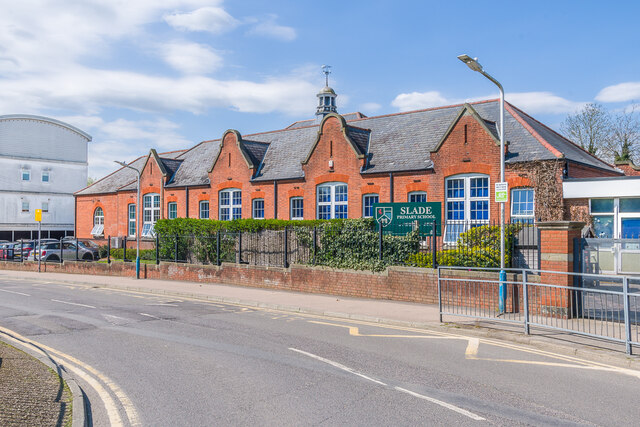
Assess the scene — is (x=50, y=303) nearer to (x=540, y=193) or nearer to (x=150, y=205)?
(x=540, y=193)

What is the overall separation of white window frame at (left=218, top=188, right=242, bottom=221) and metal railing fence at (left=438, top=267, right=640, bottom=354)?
62.9 ft

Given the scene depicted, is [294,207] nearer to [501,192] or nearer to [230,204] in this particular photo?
[230,204]

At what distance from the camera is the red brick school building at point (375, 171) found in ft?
69.8

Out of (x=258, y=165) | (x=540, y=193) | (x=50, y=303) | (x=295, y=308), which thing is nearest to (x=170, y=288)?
(x=50, y=303)

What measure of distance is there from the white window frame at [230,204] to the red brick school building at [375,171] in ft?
0.20

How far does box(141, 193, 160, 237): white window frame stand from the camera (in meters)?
37.4

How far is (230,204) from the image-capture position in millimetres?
32469

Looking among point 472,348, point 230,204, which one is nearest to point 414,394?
point 472,348

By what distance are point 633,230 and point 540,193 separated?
388 centimetres

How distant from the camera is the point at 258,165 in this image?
3195cm

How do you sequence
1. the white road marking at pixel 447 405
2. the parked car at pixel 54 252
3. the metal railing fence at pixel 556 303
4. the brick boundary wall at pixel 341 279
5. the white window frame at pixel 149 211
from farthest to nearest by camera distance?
1. the white window frame at pixel 149 211
2. the parked car at pixel 54 252
3. the brick boundary wall at pixel 341 279
4. the metal railing fence at pixel 556 303
5. the white road marking at pixel 447 405

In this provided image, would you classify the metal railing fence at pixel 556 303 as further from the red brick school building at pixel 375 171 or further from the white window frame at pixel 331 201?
the white window frame at pixel 331 201

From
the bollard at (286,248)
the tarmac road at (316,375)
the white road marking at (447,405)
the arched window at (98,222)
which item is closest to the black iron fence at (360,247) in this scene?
the bollard at (286,248)

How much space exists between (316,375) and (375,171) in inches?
717
